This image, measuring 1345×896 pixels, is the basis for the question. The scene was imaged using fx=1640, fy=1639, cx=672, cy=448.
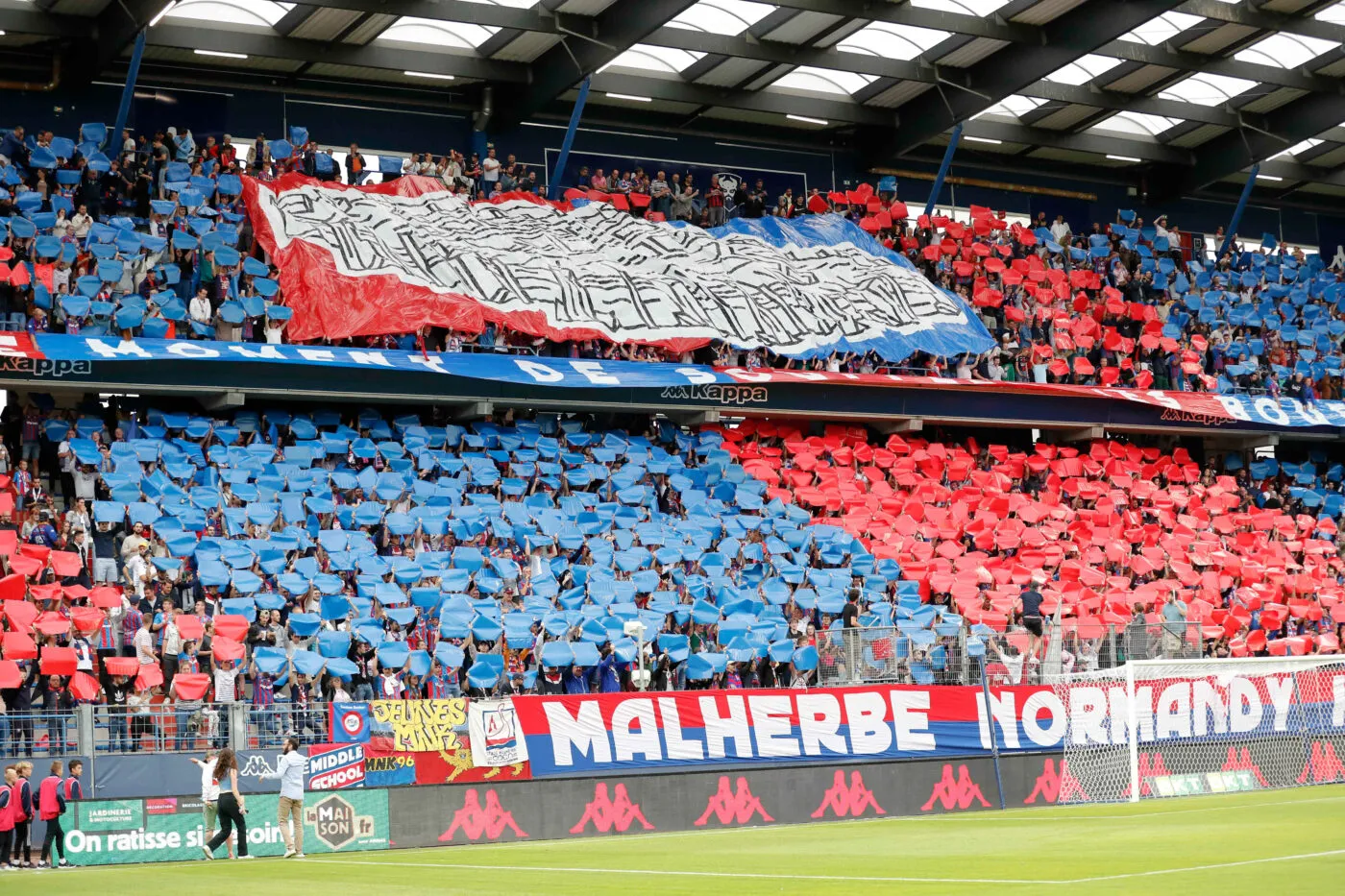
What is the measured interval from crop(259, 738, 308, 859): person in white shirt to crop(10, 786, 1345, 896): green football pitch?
19.6 inches

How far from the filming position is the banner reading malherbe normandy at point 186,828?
60.2 feet

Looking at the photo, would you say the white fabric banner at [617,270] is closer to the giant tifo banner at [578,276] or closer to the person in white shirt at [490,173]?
the giant tifo banner at [578,276]

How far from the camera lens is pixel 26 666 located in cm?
2128

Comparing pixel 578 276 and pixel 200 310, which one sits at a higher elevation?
pixel 578 276

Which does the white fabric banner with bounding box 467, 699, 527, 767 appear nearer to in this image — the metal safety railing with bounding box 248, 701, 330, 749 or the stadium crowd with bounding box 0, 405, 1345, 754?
the metal safety railing with bounding box 248, 701, 330, 749

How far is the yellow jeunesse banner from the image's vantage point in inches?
813

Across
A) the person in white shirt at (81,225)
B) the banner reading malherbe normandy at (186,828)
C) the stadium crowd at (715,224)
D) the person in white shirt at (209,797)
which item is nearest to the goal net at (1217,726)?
the banner reading malherbe normandy at (186,828)

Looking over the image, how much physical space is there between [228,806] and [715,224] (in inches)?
803

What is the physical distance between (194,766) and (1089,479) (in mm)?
21599

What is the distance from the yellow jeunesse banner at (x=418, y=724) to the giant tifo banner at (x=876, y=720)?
38.3 inches

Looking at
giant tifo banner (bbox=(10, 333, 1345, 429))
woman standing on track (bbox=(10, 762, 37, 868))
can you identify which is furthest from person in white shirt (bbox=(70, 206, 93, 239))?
woman standing on track (bbox=(10, 762, 37, 868))

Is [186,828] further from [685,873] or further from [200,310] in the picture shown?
[200,310]

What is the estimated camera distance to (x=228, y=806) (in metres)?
18.2

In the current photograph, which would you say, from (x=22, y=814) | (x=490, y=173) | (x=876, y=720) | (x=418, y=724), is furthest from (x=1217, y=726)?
(x=490, y=173)
